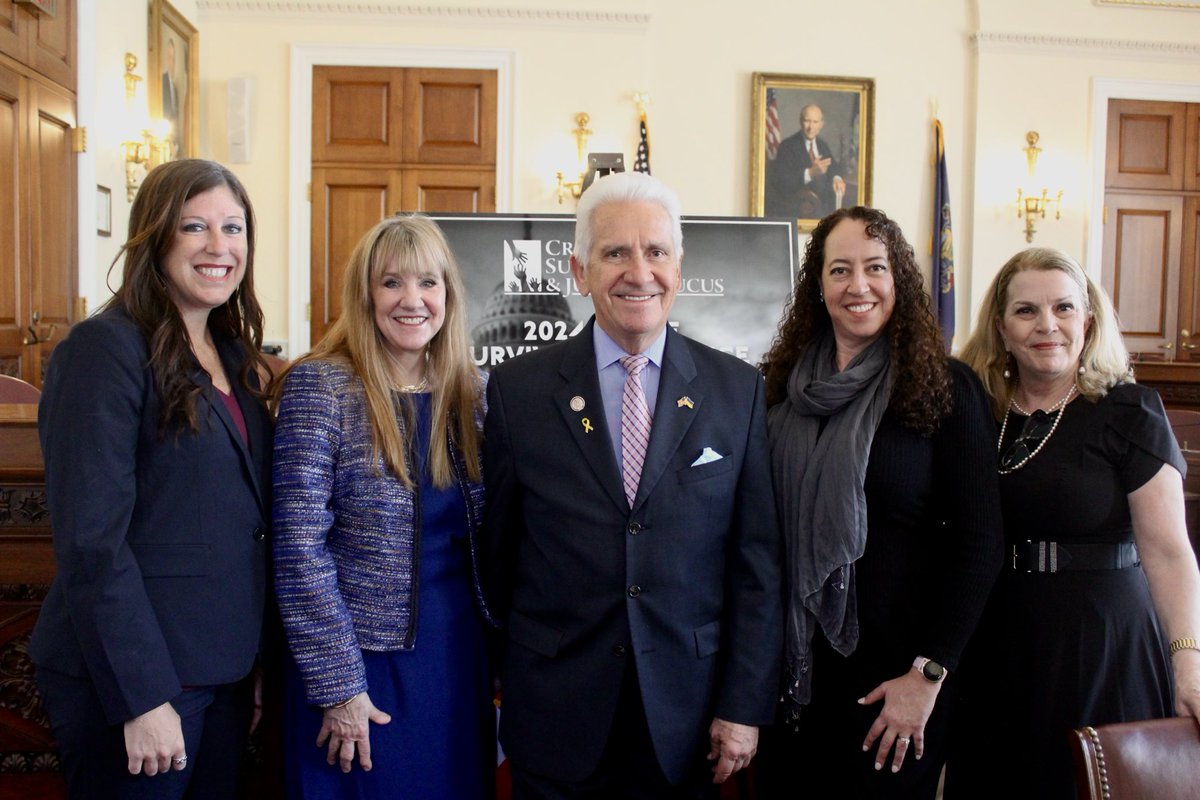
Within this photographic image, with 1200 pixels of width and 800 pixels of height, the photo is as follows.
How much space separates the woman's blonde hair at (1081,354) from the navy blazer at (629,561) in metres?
0.71

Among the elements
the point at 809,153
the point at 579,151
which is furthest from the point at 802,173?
the point at 579,151

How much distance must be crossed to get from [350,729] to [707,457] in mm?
842

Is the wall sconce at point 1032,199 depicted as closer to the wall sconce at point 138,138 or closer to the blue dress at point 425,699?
the wall sconce at point 138,138

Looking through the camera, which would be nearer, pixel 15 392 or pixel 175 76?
pixel 15 392

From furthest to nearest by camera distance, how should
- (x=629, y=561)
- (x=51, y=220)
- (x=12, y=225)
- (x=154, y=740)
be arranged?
Result: 1. (x=51, y=220)
2. (x=12, y=225)
3. (x=629, y=561)
4. (x=154, y=740)

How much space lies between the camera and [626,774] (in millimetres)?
1798

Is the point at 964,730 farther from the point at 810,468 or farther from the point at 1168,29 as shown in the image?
the point at 1168,29

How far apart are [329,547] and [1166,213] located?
9004 mm

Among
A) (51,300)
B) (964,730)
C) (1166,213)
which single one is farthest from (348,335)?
(1166,213)

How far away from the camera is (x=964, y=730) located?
219 centimetres

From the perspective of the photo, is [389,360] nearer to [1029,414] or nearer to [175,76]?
[1029,414]

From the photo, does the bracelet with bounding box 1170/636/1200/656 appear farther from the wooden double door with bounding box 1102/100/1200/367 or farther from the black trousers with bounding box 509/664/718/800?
the wooden double door with bounding box 1102/100/1200/367

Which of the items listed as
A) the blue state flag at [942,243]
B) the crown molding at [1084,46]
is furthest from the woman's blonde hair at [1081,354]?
the crown molding at [1084,46]

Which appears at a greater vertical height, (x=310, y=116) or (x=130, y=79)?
(x=310, y=116)
